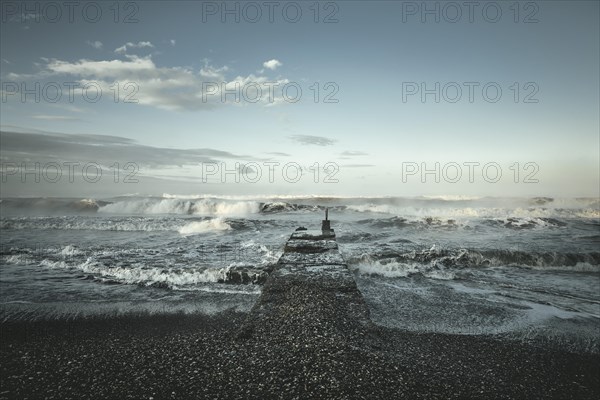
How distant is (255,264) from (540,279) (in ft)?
26.4

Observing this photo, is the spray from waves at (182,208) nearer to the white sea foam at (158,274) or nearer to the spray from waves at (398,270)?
the white sea foam at (158,274)

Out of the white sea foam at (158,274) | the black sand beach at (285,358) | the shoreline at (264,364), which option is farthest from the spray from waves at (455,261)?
the white sea foam at (158,274)

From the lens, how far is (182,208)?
3078 cm

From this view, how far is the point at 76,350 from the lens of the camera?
3.92m

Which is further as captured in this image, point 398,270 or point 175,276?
point 398,270

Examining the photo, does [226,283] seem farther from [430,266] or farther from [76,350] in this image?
[430,266]

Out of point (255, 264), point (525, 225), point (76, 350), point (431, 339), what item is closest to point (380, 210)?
point (525, 225)

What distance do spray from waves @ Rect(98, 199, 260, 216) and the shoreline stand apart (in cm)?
2449

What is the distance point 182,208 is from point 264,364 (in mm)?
30691

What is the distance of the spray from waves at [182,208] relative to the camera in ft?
97.3

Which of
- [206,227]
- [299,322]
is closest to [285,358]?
[299,322]

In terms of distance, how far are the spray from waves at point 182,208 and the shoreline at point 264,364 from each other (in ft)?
80.3

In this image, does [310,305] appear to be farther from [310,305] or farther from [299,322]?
[299,322]

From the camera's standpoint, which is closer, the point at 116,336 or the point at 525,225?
the point at 116,336
